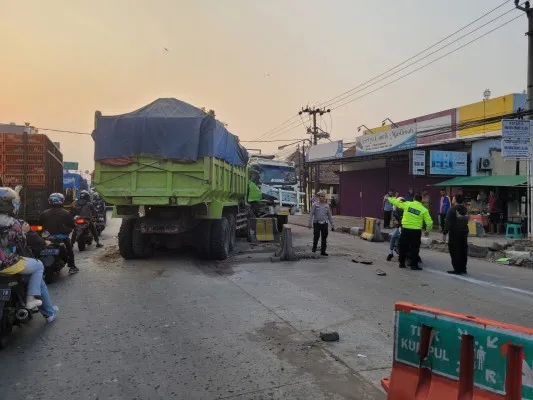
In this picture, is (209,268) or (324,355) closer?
(324,355)

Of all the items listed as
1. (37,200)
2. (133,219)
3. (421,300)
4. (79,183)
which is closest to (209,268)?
(133,219)

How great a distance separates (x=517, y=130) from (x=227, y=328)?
40.3ft

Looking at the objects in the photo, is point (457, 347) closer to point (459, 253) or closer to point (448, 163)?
point (459, 253)

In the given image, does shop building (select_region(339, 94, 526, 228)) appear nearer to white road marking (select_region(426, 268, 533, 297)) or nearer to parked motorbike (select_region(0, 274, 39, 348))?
white road marking (select_region(426, 268, 533, 297))

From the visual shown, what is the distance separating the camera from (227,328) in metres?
5.53

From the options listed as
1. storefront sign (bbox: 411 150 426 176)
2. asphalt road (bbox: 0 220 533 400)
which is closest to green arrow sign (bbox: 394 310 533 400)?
asphalt road (bbox: 0 220 533 400)

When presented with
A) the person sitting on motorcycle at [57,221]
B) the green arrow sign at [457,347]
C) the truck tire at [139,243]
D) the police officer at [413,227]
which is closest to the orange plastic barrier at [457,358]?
the green arrow sign at [457,347]

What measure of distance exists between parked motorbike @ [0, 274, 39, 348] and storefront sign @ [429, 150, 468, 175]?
18332mm

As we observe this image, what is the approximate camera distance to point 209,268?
390 inches

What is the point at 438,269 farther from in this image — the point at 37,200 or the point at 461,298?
the point at 37,200

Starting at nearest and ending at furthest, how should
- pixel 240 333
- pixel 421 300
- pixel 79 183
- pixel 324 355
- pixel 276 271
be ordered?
pixel 324 355 → pixel 240 333 → pixel 421 300 → pixel 276 271 → pixel 79 183

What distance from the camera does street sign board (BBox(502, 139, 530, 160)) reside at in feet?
46.5

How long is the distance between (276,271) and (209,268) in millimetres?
1419

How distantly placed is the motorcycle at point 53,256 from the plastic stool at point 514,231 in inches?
590
